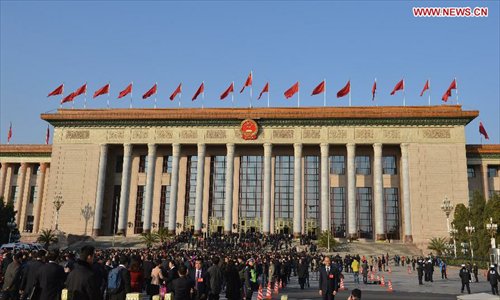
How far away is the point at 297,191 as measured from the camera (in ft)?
170

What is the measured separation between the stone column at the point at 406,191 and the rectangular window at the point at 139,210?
31.9 metres

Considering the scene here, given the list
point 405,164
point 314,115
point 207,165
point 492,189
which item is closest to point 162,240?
point 207,165

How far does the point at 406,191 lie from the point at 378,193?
10.1 feet

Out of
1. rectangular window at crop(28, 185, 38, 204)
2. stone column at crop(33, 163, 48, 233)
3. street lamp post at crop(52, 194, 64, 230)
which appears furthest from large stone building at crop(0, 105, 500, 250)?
rectangular window at crop(28, 185, 38, 204)

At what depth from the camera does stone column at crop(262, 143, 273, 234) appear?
168 feet

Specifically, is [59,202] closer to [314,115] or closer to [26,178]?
[26,178]

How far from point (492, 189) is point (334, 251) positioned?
24.9 m

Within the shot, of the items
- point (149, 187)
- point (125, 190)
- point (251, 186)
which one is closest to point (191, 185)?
point (149, 187)

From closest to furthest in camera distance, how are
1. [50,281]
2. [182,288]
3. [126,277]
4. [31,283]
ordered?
[50,281] < [182,288] < [31,283] < [126,277]

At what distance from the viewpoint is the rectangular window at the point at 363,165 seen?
54.4m

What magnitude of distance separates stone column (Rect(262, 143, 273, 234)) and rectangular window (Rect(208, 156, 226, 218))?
240 inches

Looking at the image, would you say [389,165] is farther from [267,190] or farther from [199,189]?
[199,189]

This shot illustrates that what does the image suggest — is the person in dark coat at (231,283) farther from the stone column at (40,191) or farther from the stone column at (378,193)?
the stone column at (40,191)

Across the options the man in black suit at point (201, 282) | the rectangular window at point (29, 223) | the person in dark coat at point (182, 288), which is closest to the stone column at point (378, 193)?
the man in black suit at point (201, 282)
